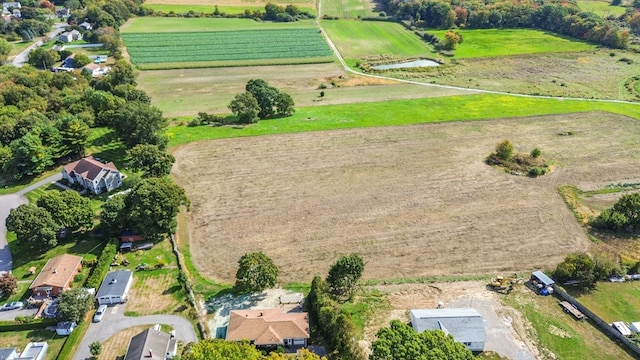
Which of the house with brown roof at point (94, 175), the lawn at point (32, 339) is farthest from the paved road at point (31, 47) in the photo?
the lawn at point (32, 339)

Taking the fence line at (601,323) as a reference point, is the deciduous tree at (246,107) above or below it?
above

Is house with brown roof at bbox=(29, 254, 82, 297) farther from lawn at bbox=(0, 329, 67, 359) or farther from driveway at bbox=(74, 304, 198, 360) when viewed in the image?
driveway at bbox=(74, 304, 198, 360)

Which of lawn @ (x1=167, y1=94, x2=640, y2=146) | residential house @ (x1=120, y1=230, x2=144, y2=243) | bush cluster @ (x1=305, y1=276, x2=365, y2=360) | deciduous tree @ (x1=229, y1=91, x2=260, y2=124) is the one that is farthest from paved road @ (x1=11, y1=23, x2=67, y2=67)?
bush cluster @ (x1=305, y1=276, x2=365, y2=360)

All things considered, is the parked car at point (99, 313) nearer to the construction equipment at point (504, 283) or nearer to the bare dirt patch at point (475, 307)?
the bare dirt patch at point (475, 307)

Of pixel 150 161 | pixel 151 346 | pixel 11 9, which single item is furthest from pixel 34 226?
pixel 11 9

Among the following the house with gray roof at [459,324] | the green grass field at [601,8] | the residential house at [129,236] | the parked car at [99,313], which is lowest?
the parked car at [99,313]

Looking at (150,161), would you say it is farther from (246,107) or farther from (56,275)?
(246,107)

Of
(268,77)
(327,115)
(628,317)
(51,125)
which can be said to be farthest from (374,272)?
(268,77)
